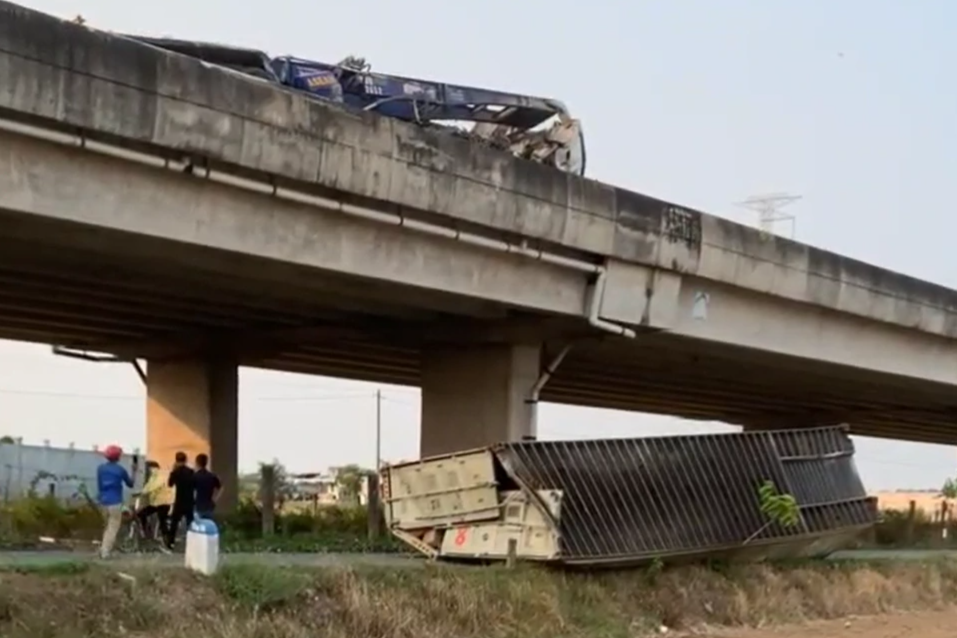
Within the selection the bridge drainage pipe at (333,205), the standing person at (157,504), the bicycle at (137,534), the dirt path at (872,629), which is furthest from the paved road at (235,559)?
the dirt path at (872,629)

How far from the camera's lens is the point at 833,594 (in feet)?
81.7

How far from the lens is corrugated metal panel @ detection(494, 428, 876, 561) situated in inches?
846

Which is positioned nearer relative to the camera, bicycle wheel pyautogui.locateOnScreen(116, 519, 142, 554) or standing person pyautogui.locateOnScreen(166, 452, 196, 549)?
bicycle wheel pyautogui.locateOnScreen(116, 519, 142, 554)

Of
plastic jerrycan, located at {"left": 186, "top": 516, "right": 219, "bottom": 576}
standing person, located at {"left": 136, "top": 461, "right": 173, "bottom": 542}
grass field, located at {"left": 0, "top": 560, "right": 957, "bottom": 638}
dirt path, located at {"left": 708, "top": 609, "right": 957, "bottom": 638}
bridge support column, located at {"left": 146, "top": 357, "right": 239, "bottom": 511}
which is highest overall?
bridge support column, located at {"left": 146, "top": 357, "right": 239, "bottom": 511}

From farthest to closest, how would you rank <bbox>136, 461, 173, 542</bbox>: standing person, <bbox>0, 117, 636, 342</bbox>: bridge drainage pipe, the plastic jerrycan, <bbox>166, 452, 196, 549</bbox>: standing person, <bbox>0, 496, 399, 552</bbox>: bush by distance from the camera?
<bbox>0, 496, 399, 552</bbox>: bush, <bbox>136, 461, 173, 542</bbox>: standing person, <bbox>166, 452, 196, 549</bbox>: standing person, <bbox>0, 117, 636, 342</bbox>: bridge drainage pipe, the plastic jerrycan

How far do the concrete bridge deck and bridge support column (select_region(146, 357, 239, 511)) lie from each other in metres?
0.75

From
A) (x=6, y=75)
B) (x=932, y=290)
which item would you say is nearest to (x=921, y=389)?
(x=932, y=290)

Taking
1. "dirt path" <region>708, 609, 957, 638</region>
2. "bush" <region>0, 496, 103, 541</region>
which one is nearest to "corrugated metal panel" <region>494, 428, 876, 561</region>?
"dirt path" <region>708, 609, 957, 638</region>

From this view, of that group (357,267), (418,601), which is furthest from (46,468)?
(418,601)

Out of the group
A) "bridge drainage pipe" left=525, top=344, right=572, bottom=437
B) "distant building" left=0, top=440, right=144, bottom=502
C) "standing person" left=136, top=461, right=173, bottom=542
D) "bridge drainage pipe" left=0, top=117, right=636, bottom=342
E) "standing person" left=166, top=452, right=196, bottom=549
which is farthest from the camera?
"distant building" left=0, top=440, right=144, bottom=502

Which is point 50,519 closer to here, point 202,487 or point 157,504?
point 157,504

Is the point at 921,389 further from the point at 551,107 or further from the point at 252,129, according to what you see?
the point at 252,129

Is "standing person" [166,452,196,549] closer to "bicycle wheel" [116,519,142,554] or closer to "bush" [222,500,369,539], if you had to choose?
"bicycle wheel" [116,519,142,554]

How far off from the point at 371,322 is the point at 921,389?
1694 cm
